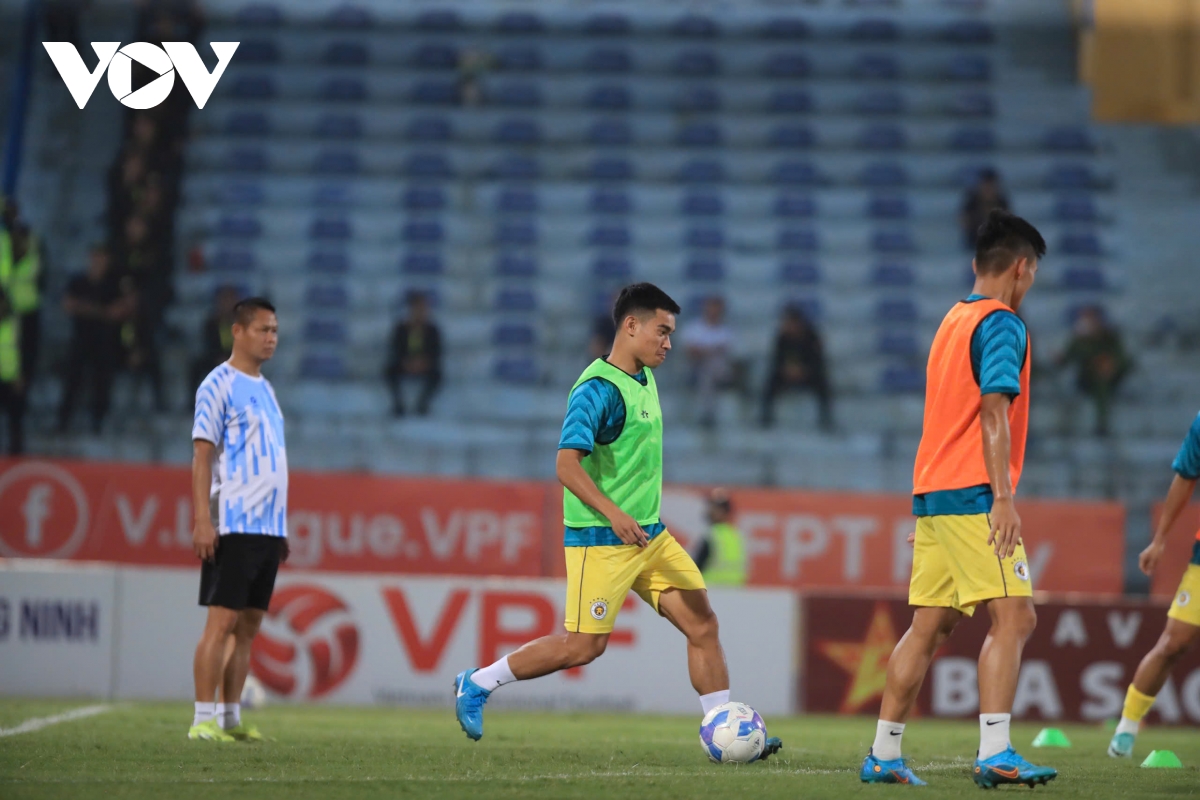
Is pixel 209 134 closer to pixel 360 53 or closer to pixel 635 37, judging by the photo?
pixel 360 53

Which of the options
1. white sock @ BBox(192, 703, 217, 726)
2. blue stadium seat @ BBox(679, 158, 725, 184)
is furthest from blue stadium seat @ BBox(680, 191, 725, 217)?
white sock @ BBox(192, 703, 217, 726)

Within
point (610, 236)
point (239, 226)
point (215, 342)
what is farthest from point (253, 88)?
point (215, 342)

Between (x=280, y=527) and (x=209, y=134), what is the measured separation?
1289cm

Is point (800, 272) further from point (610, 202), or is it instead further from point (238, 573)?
point (238, 573)

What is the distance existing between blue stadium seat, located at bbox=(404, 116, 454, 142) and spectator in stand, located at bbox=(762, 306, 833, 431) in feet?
19.4

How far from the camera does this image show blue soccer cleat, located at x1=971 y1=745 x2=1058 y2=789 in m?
5.39

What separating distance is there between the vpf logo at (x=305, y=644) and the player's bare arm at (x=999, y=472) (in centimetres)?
676

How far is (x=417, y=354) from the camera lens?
1579 cm

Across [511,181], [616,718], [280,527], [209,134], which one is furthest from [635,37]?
[280,527]

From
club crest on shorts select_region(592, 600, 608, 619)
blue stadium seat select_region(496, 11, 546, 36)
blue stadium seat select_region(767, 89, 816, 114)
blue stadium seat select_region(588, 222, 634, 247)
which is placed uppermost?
blue stadium seat select_region(496, 11, 546, 36)

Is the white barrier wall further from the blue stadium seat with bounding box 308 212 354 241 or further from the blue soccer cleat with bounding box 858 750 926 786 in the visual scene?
the blue stadium seat with bounding box 308 212 354 241

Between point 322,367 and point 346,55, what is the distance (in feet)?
18.8

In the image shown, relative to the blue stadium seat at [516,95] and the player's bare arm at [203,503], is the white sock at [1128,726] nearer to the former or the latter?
the player's bare arm at [203,503]

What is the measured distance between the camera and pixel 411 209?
18.8m
